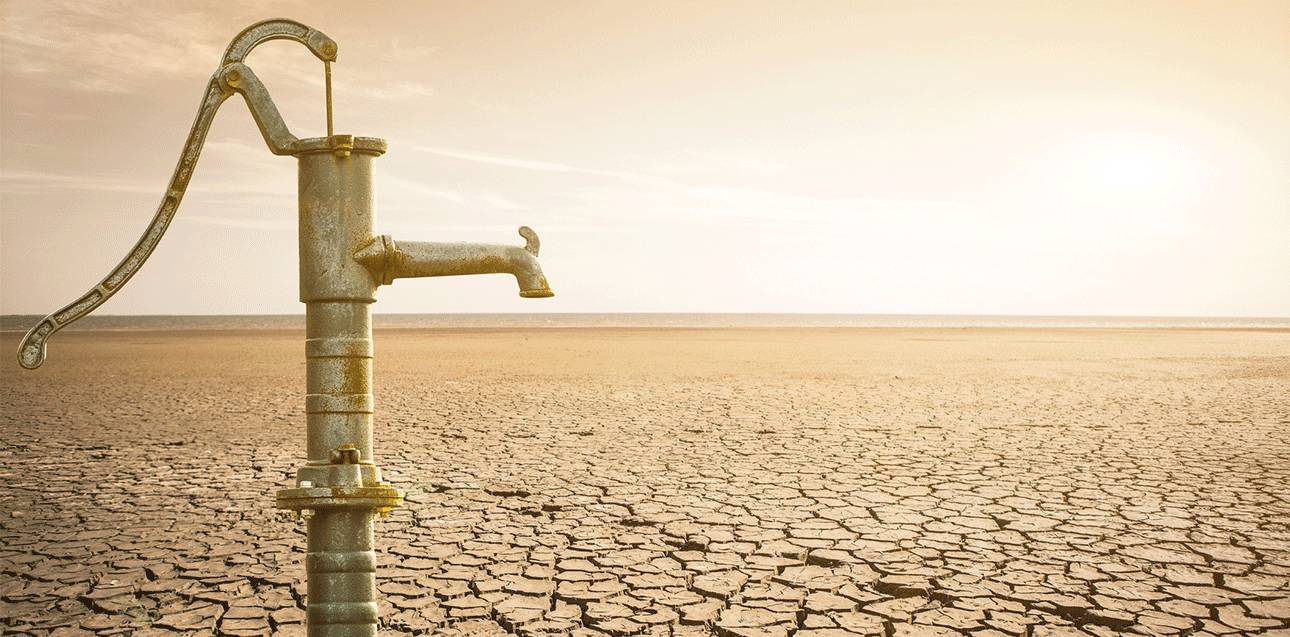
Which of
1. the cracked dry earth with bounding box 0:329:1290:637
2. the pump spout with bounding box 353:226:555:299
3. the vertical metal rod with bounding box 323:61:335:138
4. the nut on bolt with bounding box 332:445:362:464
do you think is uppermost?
the vertical metal rod with bounding box 323:61:335:138

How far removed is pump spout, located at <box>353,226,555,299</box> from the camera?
4.90 feet

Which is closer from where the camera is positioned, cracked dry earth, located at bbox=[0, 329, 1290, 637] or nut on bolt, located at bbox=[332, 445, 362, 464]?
nut on bolt, located at bbox=[332, 445, 362, 464]

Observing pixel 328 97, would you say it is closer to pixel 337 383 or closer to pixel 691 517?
pixel 337 383

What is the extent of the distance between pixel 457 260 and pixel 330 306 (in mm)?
238

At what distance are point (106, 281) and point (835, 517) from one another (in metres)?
4.12

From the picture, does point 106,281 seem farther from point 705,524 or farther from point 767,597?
point 705,524

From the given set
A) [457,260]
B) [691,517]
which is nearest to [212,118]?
[457,260]

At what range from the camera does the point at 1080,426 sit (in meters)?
8.47

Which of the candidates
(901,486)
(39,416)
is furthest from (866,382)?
(39,416)

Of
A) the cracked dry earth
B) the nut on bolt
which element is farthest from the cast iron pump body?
→ the cracked dry earth

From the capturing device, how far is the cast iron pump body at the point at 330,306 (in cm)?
142

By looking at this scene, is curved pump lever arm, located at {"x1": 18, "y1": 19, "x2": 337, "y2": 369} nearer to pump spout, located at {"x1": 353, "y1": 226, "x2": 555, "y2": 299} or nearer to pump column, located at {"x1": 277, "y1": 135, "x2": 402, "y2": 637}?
pump column, located at {"x1": 277, "y1": 135, "x2": 402, "y2": 637}

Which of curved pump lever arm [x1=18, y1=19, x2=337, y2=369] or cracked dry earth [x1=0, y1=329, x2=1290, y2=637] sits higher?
curved pump lever arm [x1=18, y1=19, x2=337, y2=369]

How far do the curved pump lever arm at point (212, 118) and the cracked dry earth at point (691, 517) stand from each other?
2194mm
